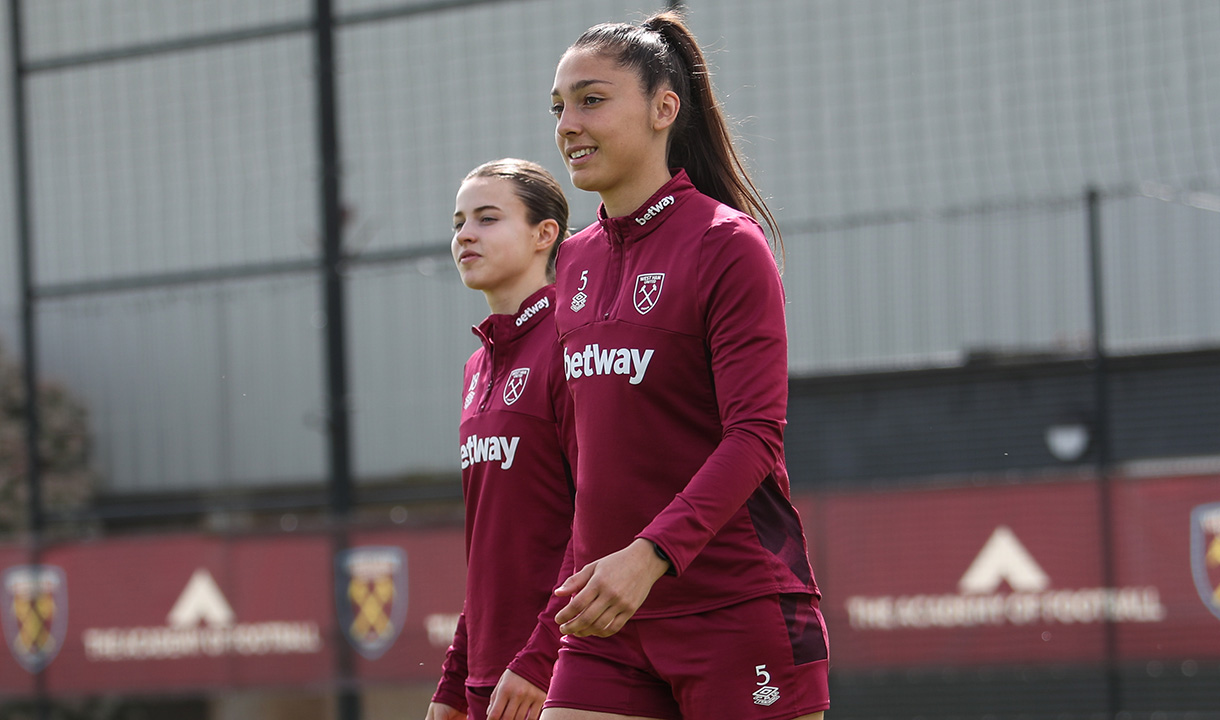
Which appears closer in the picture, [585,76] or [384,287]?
[585,76]

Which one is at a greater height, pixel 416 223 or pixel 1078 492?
pixel 416 223

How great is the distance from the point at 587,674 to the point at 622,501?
297 mm

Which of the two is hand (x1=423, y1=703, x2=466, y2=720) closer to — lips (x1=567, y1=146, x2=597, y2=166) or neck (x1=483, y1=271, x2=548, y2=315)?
neck (x1=483, y1=271, x2=548, y2=315)

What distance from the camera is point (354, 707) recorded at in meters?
7.59

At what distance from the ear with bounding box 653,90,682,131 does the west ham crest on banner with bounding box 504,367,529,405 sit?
31.0 inches

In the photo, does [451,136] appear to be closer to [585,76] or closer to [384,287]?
[384,287]

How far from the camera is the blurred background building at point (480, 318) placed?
6.61 m

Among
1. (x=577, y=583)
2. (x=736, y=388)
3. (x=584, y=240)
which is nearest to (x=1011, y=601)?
(x=584, y=240)

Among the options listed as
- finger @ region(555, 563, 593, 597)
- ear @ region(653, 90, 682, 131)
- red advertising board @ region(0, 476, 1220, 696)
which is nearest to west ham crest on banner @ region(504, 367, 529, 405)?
ear @ region(653, 90, 682, 131)

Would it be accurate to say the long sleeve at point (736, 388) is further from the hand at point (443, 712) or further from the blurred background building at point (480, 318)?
the blurred background building at point (480, 318)

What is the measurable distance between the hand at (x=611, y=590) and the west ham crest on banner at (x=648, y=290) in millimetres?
454

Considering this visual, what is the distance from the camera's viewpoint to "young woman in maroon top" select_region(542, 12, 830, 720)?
2350 millimetres

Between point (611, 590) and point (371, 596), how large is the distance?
5.37 m

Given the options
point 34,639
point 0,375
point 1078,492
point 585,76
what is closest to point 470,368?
point 585,76
